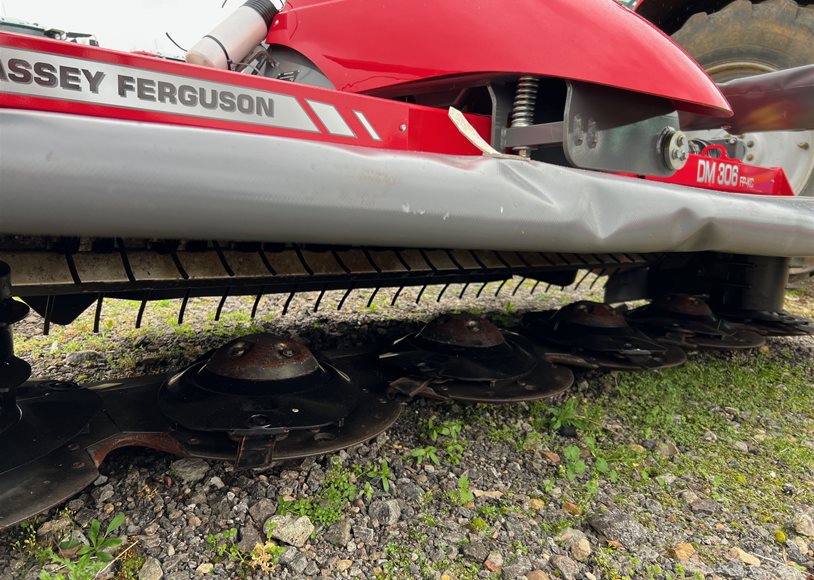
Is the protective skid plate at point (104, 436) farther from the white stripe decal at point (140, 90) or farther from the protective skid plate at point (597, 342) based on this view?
the protective skid plate at point (597, 342)

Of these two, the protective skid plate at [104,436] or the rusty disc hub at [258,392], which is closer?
the protective skid plate at [104,436]

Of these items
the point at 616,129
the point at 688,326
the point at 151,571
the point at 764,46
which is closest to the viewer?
the point at 151,571

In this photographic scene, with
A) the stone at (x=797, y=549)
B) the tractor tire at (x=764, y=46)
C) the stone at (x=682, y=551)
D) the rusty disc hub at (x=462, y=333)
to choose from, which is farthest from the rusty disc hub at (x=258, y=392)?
the tractor tire at (x=764, y=46)

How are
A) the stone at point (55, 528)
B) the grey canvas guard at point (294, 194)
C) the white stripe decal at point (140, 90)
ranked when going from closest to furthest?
the grey canvas guard at point (294, 194) < the white stripe decal at point (140, 90) < the stone at point (55, 528)

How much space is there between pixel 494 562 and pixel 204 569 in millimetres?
489

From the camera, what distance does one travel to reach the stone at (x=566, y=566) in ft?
3.41

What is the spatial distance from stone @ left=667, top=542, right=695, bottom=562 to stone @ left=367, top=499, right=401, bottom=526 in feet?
1.70

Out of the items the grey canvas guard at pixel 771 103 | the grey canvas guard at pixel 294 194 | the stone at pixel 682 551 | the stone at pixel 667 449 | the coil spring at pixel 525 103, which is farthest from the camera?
the grey canvas guard at pixel 771 103

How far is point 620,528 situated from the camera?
1.17 m

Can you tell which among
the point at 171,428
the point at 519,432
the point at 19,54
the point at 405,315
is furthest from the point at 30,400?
the point at 405,315

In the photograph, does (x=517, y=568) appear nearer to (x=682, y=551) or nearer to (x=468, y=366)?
(x=682, y=551)

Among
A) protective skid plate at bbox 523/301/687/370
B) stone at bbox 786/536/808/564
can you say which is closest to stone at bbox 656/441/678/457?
protective skid plate at bbox 523/301/687/370

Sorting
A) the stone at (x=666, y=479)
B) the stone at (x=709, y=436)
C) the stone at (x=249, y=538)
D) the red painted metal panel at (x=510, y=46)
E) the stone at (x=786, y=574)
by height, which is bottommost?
the stone at (x=249, y=538)

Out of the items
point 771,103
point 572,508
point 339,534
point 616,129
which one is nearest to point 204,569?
point 339,534
